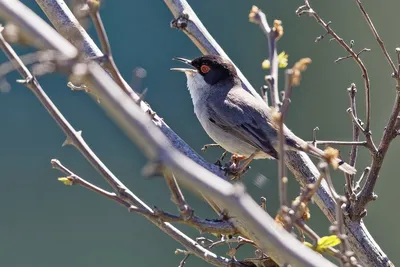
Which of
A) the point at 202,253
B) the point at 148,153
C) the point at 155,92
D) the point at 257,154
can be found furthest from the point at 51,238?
the point at 148,153

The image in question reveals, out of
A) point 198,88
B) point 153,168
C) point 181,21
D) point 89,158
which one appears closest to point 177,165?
point 153,168

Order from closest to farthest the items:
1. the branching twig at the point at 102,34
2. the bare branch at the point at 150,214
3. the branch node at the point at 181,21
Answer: the branching twig at the point at 102,34 < the bare branch at the point at 150,214 < the branch node at the point at 181,21

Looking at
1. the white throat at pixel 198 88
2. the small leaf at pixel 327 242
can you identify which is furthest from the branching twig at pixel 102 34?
the white throat at pixel 198 88

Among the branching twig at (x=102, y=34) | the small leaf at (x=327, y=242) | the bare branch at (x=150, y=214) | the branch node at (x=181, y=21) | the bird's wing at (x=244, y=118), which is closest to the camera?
the branching twig at (x=102, y=34)

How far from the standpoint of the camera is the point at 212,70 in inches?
154

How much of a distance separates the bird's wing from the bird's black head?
12cm

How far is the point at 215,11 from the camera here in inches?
212

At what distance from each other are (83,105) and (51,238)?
1.14 metres

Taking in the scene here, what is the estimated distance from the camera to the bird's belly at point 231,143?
366 centimetres

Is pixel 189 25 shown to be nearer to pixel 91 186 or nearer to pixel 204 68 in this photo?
pixel 204 68

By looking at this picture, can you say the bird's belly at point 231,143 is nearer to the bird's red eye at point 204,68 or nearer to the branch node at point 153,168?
the bird's red eye at point 204,68

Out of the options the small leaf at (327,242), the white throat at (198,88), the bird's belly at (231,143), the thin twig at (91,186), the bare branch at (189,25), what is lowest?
the bird's belly at (231,143)

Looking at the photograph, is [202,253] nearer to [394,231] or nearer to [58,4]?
[58,4]

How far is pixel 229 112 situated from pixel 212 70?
278 millimetres
